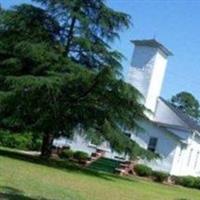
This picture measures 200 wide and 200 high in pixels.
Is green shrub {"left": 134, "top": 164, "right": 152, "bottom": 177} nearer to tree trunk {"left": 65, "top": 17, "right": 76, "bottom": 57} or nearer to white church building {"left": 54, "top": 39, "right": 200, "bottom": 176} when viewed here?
white church building {"left": 54, "top": 39, "right": 200, "bottom": 176}

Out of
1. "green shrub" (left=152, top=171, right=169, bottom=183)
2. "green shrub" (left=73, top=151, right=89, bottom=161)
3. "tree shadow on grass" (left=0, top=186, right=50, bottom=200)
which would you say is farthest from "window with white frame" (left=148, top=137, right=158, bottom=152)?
"tree shadow on grass" (left=0, top=186, right=50, bottom=200)

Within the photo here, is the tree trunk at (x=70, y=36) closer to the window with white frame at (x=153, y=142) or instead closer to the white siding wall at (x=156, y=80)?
the white siding wall at (x=156, y=80)

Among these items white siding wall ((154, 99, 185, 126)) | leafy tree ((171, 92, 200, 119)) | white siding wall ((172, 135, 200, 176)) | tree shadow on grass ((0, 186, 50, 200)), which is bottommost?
tree shadow on grass ((0, 186, 50, 200))

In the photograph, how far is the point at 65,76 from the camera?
2858cm

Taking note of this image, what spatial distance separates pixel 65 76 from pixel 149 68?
19750 mm

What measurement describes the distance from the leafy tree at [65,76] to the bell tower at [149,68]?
612 inches

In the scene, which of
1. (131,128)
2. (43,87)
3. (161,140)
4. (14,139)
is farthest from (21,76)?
(161,140)

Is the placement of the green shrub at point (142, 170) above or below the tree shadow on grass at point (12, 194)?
above

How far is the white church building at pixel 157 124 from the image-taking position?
46.0 m

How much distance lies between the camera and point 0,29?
32.2 m

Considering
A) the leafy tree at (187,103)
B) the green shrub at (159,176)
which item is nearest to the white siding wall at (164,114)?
the green shrub at (159,176)

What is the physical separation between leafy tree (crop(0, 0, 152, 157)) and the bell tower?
51.0 feet

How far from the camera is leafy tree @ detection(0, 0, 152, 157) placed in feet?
94.1

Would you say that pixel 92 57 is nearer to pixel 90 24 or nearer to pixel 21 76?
pixel 90 24
